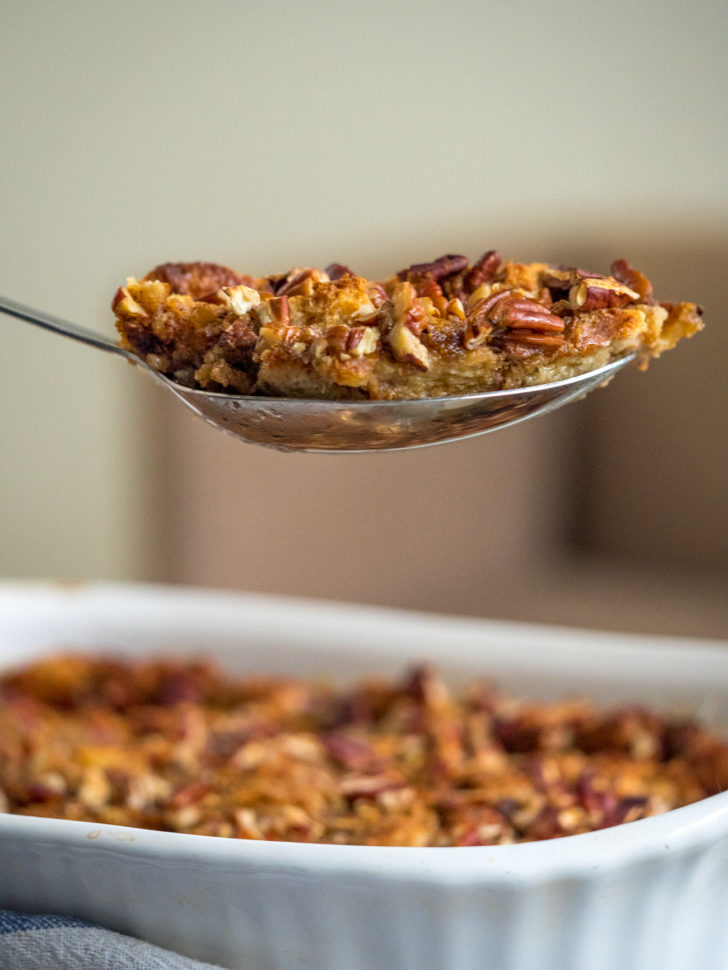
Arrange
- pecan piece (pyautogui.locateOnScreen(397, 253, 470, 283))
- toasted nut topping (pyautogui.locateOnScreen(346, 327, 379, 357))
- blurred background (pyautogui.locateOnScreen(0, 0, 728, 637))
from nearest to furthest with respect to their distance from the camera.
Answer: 1. toasted nut topping (pyautogui.locateOnScreen(346, 327, 379, 357))
2. pecan piece (pyautogui.locateOnScreen(397, 253, 470, 283))
3. blurred background (pyautogui.locateOnScreen(0, 0, 728, 637))

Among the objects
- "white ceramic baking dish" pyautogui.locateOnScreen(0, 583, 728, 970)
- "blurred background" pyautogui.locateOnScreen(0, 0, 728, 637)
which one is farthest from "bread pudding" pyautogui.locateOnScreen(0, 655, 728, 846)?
"blurred background" pyautogui.locateOnScreen(0, 0, 728, 637)

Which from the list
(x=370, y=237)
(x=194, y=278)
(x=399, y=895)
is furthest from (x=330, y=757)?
(x=370, y=237)

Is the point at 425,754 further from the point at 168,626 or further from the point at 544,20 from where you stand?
the point at 544,20

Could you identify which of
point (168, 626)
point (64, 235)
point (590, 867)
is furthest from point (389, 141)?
point (590, 867)

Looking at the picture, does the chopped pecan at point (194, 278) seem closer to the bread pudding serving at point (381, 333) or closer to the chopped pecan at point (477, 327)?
the bread pudding serving at point (381, 333)

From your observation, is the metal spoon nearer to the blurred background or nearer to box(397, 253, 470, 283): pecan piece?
box(397, 253, 470, 283): pecan piece

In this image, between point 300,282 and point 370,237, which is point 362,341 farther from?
point 370,237
